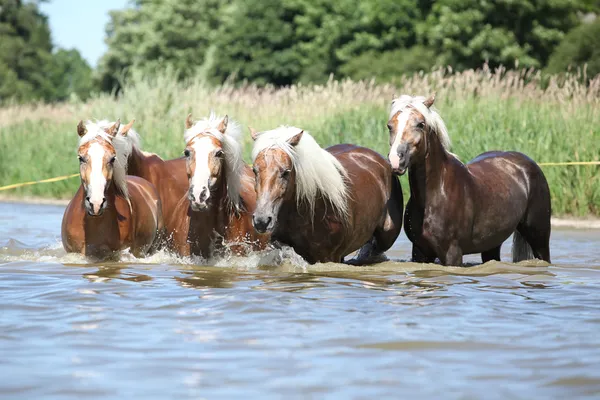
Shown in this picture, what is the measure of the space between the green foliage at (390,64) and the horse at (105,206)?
27.8m

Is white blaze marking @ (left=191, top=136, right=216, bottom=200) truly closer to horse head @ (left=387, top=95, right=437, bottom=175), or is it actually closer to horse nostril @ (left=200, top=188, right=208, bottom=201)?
horse nostril @ (left=200, top=188, right=208, bottom=201)

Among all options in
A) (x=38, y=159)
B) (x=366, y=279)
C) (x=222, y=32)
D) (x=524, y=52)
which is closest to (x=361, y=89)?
(x=38, y=159)

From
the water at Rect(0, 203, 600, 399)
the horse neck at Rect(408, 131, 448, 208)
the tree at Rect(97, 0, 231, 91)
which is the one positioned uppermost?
the tree at Rect(97, 0, 231, 91)

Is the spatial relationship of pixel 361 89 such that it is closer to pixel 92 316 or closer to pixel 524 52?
pixel 92 316

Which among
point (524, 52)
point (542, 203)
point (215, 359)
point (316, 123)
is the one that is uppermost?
point (524, 52)

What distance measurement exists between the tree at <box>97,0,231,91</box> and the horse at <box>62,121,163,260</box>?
41863 mm

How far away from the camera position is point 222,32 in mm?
50062

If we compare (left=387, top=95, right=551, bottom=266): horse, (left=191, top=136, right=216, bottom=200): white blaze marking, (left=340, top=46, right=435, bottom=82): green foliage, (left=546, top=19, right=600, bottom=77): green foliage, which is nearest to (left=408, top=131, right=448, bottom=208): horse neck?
(left=387, top=95, right=551, bottom=266): horse

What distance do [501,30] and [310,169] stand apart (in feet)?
96.0

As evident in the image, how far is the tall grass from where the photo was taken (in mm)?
14141

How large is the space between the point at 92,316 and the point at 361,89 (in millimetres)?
12068

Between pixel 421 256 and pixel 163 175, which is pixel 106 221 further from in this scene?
pixel 421 256

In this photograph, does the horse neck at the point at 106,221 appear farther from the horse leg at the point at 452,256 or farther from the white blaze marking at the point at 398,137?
the horse leg at the point at 452,256

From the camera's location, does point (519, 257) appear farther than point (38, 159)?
No
